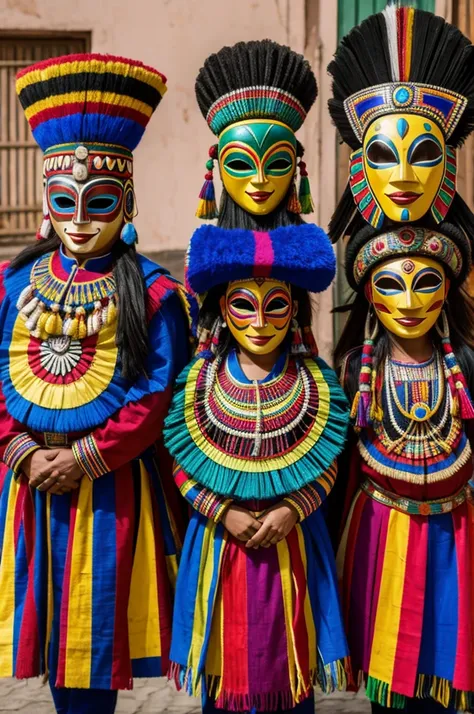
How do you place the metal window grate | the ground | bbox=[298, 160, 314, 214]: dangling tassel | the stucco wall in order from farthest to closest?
the metal window grate → the stucco wall → the ground → bbox=[298, 160, 314, 214]: dangling tassel

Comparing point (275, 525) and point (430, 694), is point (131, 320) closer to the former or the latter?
point (275, 525)

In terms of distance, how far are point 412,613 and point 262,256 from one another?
1.27 meters

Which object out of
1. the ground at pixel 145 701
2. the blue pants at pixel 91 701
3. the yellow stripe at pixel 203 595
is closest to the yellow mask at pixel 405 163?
the yellow stripe at pixel 203 595

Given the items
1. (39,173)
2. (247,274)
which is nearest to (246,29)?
(39,173)

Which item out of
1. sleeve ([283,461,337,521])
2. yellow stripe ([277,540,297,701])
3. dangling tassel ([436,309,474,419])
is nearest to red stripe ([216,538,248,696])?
yellow stripe ([277,540,297,701])

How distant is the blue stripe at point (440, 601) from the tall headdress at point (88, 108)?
1.44 m

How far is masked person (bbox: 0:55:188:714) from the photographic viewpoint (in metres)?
3.45

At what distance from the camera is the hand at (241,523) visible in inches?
129

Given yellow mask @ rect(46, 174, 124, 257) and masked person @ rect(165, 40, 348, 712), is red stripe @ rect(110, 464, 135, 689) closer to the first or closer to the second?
masked person @ rect(165, 40, 348, 712)

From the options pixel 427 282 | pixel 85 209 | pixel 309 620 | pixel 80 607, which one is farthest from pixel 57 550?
pixel 427 282

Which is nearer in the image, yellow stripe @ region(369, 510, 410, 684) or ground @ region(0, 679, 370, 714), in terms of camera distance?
yellow stripe @ region(369, 510, 410, 684)

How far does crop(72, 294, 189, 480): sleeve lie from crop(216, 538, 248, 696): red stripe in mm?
469

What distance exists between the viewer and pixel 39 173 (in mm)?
6422

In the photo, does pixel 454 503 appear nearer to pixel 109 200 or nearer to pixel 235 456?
pixel 235 456
